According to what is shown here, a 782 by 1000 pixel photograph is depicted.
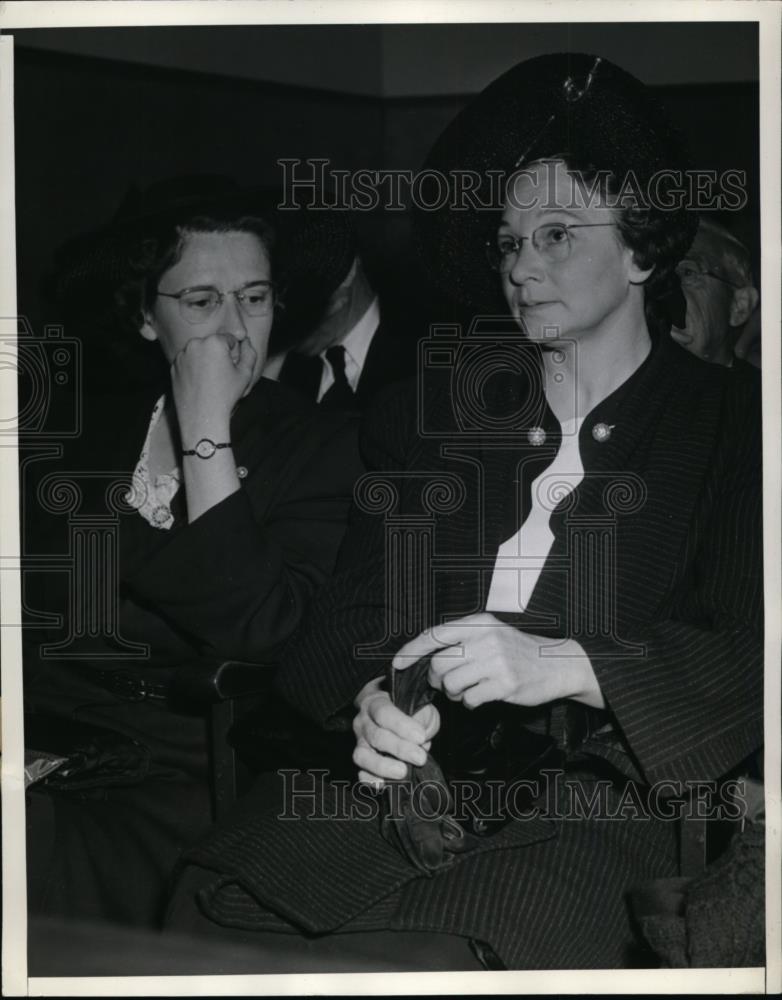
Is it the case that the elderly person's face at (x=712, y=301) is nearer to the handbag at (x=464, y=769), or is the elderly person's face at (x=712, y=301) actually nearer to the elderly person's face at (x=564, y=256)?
the elderly person's face at (x=564, y=256)

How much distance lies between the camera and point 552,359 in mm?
2357

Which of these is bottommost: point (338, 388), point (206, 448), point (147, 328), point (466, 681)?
point (466, 681)

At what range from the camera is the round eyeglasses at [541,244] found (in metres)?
2.33

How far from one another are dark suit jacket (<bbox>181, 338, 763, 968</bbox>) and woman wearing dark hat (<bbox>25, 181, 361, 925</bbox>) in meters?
0.12

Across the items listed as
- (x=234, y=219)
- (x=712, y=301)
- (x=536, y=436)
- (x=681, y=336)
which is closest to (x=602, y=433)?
(x=536, y=436)

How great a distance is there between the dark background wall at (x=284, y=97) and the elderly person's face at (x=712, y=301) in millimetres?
78

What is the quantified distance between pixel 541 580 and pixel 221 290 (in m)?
0.87

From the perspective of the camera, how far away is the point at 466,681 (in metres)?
2.30

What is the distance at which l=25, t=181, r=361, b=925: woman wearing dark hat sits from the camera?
2373mm

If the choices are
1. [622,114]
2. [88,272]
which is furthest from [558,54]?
[88,272]

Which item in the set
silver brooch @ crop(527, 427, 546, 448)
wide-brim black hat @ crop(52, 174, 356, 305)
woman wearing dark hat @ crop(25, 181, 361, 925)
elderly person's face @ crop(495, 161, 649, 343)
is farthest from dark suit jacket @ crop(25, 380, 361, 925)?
elderly person's face @ crop(495, 161, 649, 343)

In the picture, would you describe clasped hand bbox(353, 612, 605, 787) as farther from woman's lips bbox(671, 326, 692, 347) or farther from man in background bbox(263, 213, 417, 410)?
woman's lips bbox(671, 326, 692, 347)

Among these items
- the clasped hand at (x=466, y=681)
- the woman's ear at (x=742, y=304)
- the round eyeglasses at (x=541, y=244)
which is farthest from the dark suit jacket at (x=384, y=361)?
the woman's ear at (x=742, y=304)

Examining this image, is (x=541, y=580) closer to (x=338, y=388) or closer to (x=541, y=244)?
(x=338, y=388)
